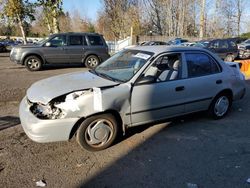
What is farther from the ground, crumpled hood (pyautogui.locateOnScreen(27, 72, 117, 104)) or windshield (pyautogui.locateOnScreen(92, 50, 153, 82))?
windshield (pyautogui.locateOnScreen(92, 50, 153, 82))

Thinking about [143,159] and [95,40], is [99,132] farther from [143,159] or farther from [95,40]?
[95,40]

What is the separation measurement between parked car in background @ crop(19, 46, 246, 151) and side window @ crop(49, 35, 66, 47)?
27.4 ft

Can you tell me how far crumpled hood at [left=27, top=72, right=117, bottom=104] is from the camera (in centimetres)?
405

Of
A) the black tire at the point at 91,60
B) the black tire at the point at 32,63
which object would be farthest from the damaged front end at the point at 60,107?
the black tire at the point at 91,60

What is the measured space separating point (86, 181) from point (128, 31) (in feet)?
133

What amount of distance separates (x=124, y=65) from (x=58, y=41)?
351 inches

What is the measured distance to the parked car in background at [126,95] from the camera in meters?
3.96

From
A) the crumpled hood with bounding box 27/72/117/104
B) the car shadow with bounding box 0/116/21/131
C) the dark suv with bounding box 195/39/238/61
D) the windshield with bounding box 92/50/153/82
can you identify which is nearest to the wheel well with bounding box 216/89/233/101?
the windshield with bounding box 92/50/153/82

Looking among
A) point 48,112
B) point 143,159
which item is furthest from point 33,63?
point 143,159

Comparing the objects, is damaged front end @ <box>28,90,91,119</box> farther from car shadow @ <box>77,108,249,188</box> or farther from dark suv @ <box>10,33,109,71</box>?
dark suv @ <box>10,33,109,71</box>

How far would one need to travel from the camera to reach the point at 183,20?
43.8m

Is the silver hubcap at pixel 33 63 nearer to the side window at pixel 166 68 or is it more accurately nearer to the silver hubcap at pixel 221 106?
the side window at pixel 166 68

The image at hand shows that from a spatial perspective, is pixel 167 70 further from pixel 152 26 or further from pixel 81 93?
pixel 152 26

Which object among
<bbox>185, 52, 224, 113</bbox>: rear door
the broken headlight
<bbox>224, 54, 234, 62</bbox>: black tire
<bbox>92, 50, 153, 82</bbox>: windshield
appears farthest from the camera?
<bbox>224, 54, 234, 62</bbox>: black tire
